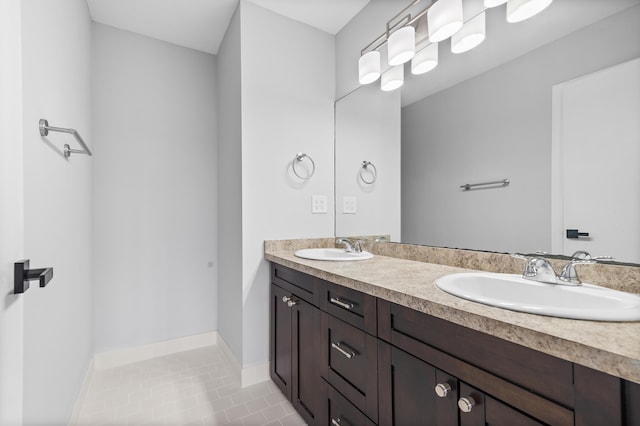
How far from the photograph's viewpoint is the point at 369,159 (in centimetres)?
203

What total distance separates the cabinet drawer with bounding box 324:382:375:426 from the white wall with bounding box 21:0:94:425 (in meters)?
1.03

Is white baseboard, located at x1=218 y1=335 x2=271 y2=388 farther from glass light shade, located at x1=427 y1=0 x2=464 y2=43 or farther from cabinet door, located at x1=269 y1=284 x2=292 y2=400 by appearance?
glass light shade, located at x1=427 y1=0 x2=464 y2=43

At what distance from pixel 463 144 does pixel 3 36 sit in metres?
1.53

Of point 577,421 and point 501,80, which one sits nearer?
point 577,421

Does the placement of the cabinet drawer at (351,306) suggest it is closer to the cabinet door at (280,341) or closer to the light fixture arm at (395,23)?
the cabinet door at (280,341)

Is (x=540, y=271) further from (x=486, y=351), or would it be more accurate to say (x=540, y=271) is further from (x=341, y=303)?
(x=341, y=303)

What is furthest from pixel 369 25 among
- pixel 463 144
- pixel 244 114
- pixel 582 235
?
pixel 582 235

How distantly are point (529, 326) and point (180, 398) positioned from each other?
1925 millimetres

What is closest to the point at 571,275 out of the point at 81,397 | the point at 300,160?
the point at 300,160

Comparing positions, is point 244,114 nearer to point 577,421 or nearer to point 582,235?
point 582,235

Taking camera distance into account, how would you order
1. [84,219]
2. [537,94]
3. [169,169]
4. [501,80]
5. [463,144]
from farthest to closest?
[169,169]
[84,219]
[463,144]
[501,80]
[537,94]

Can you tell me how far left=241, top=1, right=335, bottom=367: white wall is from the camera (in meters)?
1.94

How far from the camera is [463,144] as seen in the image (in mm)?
1382

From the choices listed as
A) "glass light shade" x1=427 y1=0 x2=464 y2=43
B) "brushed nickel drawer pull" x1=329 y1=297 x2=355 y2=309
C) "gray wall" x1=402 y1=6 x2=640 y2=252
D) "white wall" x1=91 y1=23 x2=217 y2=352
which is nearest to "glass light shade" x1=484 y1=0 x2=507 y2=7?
"glass light shade" x1=427 y1=0 x2=464 y2=43
